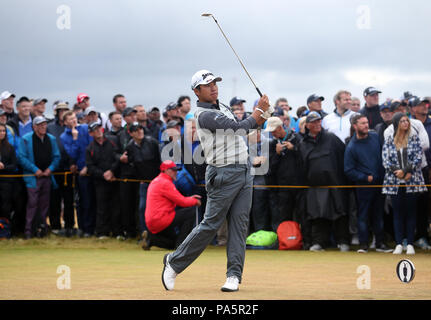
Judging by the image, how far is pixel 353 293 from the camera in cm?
812

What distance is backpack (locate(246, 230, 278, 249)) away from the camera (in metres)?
14.8

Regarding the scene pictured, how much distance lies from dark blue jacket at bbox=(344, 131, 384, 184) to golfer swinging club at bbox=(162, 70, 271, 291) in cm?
622

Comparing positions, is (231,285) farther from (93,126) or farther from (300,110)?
(300,110)

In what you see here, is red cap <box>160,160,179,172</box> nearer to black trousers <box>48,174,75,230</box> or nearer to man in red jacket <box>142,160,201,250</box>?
man in red jacket <box>142,160,201,250</box>

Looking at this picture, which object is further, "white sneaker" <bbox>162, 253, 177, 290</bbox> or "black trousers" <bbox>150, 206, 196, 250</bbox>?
"black trousers" <bbox>150, 206, 196, 250</bbox>

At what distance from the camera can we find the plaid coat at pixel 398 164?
1365cm

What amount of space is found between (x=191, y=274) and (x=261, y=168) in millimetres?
4907

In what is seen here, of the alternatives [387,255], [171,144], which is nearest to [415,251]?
[387,255]

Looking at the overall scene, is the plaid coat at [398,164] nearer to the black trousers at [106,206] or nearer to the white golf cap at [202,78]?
the black trousers at [106,206]

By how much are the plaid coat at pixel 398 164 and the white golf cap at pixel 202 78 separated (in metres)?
6.26

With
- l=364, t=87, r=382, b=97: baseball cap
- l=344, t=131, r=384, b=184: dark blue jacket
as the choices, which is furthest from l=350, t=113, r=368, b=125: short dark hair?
l=364, t=87, r=382, b=97: baseball cap

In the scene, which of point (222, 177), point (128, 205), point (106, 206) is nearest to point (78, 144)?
point (106, 206)

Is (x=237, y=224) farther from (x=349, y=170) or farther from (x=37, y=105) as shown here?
(x=37, y=105)

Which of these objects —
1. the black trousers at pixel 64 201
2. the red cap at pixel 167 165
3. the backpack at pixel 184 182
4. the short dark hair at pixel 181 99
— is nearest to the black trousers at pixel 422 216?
the backpack at pixel 184 182
